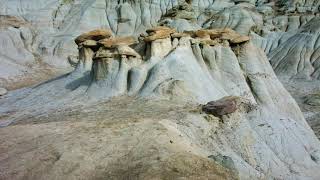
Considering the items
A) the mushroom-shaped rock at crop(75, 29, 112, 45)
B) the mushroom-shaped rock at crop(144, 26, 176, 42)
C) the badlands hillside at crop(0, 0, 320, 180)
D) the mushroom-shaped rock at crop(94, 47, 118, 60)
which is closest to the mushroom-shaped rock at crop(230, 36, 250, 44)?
the badlands hillside at crop(0, 0, 320, 180)

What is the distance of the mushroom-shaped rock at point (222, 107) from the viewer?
1440cm

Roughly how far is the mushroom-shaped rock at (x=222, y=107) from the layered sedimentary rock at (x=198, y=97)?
0.49 feet

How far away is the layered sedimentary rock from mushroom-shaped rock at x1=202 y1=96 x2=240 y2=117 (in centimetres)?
15

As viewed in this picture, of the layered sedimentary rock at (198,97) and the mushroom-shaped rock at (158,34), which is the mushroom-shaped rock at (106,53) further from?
the mushroom-shaped rock at (158,34)

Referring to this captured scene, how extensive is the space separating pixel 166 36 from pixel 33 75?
18.9m

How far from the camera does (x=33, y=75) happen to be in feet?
117

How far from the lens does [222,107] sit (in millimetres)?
14414

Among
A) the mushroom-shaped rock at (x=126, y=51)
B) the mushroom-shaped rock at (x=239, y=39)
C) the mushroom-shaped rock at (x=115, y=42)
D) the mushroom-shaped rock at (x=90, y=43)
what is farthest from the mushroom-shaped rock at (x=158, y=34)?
the mushroom-shaped rock at (x=90, y=43)

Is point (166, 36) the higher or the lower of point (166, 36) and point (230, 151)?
the higher

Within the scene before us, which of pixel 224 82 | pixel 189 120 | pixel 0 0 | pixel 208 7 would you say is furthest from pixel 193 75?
pixel 208 7

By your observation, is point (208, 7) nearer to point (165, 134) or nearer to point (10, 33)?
Result: point (10, 33)

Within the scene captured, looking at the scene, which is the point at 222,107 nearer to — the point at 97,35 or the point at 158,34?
the point at 158,34

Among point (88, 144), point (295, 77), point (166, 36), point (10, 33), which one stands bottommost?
point (295, 77)

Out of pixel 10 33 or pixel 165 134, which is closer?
pixel 165 134
